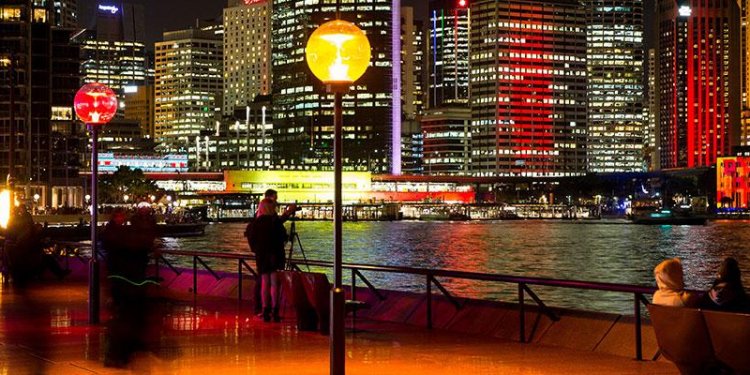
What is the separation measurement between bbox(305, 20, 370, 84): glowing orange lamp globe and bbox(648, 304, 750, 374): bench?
3903 millimetres

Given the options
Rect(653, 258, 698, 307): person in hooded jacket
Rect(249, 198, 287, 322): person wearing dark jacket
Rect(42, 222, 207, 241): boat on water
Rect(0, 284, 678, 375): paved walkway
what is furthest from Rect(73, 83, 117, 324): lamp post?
Rect(42, 222, 207, 241): boat on water

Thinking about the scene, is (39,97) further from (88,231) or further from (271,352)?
(271,352)

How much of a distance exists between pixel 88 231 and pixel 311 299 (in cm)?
10091

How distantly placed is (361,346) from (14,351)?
486 centimetres

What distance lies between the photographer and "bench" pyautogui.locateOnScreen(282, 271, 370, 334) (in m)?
18.5

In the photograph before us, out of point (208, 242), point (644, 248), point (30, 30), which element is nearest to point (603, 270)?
point (644, 248)

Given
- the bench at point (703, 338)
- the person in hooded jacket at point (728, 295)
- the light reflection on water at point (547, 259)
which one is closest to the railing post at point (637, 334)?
the person in hooded jacket at point (728, 295)

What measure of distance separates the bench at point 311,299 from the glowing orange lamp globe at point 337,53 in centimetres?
647

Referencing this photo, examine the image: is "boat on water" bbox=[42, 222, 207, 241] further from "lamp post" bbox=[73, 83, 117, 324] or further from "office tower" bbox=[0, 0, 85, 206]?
"lamp post" bbox=[73, 83, 117, 324]

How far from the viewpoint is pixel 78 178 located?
180125 millimetres

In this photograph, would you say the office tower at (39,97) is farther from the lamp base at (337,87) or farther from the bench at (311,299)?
the lamp base at (337,87)

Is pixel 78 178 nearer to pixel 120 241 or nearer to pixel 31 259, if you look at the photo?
pixel 31 259

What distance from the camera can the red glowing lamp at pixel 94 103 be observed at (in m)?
20.5

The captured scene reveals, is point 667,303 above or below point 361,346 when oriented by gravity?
above
